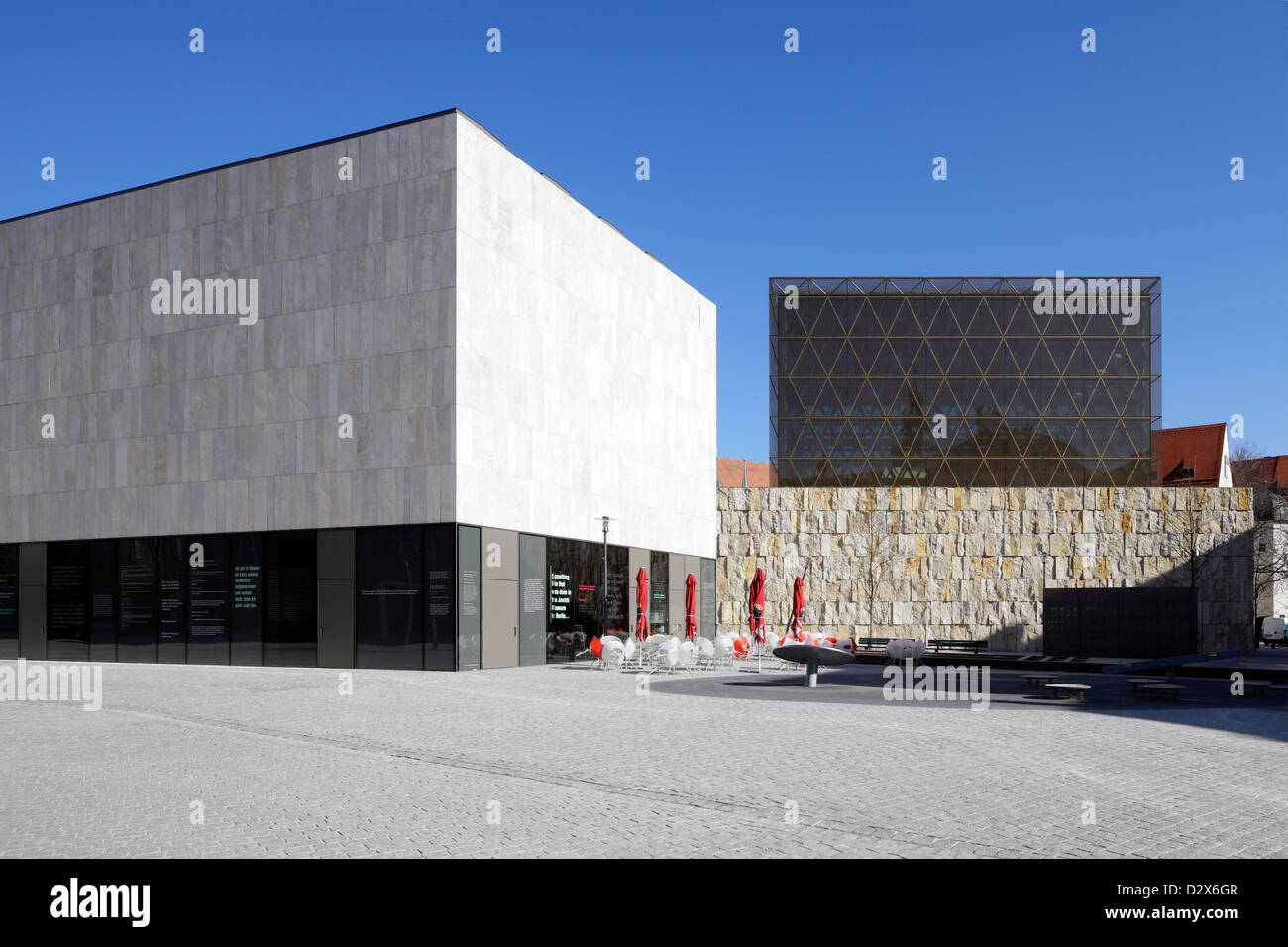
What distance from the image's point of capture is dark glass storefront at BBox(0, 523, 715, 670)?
27.0m

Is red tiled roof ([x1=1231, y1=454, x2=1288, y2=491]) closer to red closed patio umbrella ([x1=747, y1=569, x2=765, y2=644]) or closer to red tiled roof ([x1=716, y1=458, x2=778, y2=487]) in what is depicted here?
red tiled roof ([x1=716, y1=458, x2=778, y2=487])

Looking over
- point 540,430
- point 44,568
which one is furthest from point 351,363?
point 44,568

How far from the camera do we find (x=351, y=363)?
28.7 m

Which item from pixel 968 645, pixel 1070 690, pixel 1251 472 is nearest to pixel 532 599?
pixel 968 645

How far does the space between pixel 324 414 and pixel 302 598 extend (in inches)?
176

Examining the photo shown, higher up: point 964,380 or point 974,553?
point 964,380

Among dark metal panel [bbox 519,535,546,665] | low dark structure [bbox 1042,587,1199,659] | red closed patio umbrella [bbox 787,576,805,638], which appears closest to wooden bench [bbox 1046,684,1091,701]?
red closed patio umbrella [bbox 787,576,805,638]

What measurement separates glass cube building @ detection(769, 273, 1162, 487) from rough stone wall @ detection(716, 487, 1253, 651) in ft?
25.3

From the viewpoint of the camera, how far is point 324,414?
95.1ft

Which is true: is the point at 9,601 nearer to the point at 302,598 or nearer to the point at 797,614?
the point at 302,598

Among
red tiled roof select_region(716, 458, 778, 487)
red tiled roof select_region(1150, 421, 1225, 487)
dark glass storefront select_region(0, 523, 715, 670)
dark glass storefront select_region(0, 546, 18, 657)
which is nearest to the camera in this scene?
dark glass storefront select_region(0, 523, 715, 670)

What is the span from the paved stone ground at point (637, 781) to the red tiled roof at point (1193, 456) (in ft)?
236

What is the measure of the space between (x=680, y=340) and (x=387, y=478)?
1634cm

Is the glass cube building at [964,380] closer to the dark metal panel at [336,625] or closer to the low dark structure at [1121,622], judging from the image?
the low dark structure at [1121,622]
